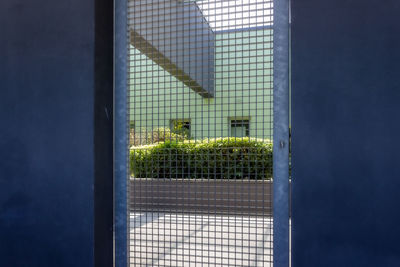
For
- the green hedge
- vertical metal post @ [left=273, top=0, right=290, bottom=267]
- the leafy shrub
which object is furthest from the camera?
the leafy shrub

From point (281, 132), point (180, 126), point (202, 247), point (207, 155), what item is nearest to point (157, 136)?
point (180, 126)

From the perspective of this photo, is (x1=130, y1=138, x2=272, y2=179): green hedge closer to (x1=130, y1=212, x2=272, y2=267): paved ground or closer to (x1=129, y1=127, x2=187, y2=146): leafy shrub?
(x1=129, y1=127, x2=187, y2=146): leafy shrub

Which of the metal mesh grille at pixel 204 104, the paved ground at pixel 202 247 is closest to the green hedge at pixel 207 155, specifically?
the metal mesh grille at pixel 204 104
